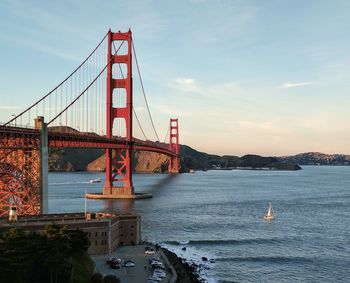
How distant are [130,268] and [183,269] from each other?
4080 millimetres

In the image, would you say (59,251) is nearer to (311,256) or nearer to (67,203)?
(311,256)

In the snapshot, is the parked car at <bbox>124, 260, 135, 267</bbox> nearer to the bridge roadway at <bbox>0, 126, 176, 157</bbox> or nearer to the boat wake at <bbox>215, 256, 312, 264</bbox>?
the boat wake at <bbox>215, 256, 312, 264</bbox>

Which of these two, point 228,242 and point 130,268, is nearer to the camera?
point 130,268

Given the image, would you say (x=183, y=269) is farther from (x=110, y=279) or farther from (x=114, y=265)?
(x=110, y=279)

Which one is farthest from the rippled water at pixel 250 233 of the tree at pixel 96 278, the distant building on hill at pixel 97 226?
the tree at pixel 96 278

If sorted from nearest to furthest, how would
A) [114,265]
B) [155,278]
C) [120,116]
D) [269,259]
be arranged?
1. [155,278]
2. [114,265]
3. [269,259]
4. [120,116]

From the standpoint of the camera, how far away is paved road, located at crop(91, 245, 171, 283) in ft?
96.0

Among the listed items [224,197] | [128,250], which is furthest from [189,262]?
[224,197]

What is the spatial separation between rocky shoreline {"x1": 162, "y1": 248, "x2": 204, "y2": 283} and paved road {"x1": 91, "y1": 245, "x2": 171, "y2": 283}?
105cm

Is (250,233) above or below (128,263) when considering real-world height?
below

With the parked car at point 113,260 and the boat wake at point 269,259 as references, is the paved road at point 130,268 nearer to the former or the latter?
the parked car at point 113,260

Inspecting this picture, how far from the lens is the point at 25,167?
37281mm

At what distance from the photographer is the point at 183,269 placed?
1324 inches

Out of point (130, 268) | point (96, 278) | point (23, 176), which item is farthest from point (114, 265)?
point (23, 176)
